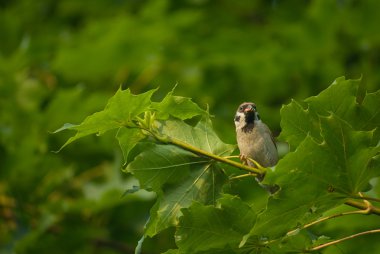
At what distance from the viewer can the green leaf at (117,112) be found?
95.8 inches

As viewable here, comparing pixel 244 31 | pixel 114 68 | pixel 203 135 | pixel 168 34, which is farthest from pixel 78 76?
pixel 203 135

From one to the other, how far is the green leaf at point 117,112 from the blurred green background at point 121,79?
→ 106 inches

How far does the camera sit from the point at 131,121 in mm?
2523

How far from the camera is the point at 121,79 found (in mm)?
6723

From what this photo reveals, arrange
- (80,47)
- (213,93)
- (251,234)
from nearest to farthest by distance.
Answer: (251,234)
(80,47)
(213,93)

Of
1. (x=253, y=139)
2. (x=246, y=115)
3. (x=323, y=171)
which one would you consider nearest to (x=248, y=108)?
(x=246, y=115)

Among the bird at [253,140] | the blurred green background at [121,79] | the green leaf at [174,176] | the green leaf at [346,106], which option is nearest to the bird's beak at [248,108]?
the bird at [253,140]

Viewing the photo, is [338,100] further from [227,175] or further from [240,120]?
[240,120]

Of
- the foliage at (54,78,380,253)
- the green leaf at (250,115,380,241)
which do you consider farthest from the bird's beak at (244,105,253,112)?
the green leaf at (250,115,380,241)

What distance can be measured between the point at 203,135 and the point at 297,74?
4373mm

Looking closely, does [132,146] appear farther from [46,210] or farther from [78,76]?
[78,76]

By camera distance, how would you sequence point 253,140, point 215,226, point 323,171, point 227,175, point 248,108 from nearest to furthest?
1. point 323,171
2. point 215,226
3. point 227,175
4. point 253,140
5. point 248,108

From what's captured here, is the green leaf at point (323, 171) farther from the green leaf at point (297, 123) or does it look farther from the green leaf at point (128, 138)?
the green leaf at point (128, 138)

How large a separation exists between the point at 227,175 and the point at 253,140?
2.11ft
